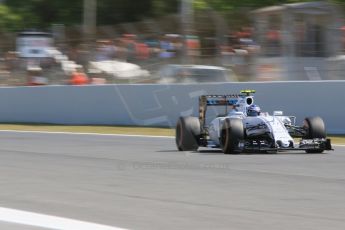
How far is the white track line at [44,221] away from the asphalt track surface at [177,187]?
15 cm

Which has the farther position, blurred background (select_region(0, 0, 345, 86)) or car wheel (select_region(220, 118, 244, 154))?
blurred background (select_region(0, 0, 345, 86))

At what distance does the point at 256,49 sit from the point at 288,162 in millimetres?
7139

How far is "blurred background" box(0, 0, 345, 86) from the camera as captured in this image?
56.7 ft

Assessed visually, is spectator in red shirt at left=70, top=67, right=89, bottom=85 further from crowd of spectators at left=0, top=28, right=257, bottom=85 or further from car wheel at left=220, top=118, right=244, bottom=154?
car wheel at left=220, top=118, right=244, bottom=154

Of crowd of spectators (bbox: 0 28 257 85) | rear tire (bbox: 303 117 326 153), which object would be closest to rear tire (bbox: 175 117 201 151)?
rear tire (bbox: 303 117 326 153)

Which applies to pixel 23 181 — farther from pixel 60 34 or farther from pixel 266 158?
pixel 60 34

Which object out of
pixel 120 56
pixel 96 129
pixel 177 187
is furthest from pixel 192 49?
pixel 177 187

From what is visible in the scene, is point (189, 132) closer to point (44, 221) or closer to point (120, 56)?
point (44, 221)

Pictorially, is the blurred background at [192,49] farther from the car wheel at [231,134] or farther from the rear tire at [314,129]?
the car wheel at [231,134]

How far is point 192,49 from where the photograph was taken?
1919 cm

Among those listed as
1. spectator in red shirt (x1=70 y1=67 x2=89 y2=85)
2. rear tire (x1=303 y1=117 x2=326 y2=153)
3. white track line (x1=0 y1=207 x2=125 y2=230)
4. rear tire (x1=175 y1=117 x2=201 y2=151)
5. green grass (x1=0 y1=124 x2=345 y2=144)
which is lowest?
green grass (x1=0 y1=124 x2=345 y2=144)

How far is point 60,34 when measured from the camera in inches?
871

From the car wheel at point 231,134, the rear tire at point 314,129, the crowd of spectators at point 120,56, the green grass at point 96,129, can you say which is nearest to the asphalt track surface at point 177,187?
the car wheel at point 231,134

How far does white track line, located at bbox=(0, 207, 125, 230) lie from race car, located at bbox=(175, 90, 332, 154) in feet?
19.0
